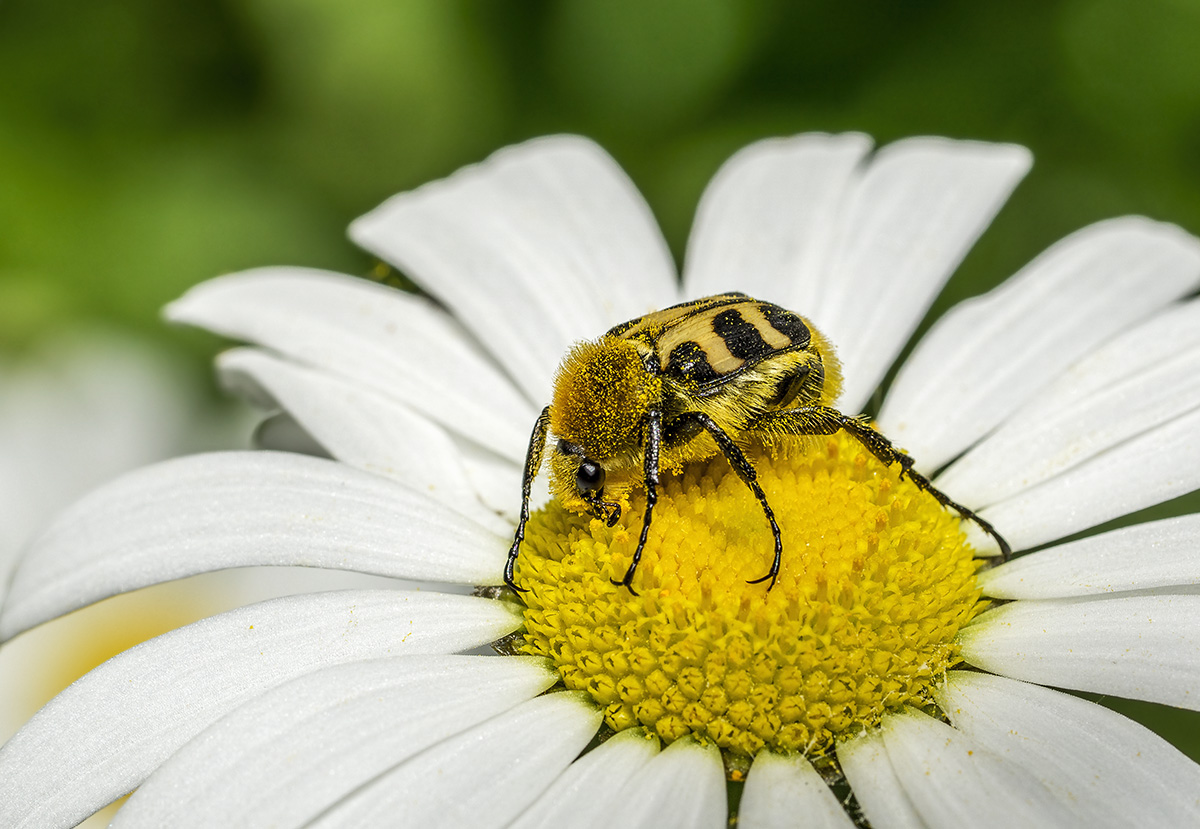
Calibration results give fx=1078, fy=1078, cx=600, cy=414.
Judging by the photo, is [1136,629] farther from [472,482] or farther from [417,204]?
[417,204]

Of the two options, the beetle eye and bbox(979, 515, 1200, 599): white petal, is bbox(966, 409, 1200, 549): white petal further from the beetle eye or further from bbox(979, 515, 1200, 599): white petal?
the beetle eye

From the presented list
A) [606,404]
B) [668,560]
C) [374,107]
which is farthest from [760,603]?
[374,107]

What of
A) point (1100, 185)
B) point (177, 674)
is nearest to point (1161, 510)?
point (1100, 185)

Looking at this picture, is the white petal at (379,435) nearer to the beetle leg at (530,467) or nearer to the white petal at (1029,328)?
the beetle leg at (530,467)

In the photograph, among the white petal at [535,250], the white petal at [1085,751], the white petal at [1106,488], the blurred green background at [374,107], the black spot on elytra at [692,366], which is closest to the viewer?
the white petal at [1085,751]

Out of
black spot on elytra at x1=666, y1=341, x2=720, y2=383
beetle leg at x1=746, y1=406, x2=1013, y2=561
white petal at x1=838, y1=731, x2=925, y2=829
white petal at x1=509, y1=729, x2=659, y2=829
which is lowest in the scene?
white petal at x1=509, y1=729, x2=659, y2=829

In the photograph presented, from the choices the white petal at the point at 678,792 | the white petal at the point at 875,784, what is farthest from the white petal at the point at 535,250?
the white petal at the point at 875,784

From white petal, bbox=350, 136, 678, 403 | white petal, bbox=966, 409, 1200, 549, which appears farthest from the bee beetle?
white petal, bbox=350, 136, 678, 403

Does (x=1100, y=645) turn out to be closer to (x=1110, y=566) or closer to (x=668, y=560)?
(x=1110, y=566)
